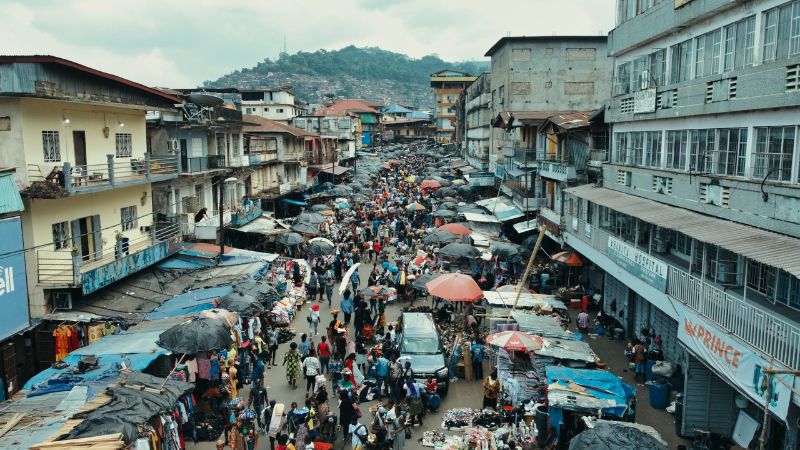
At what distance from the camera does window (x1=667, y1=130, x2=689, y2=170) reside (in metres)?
18.0

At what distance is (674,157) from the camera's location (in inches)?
734

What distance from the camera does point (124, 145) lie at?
23.8 meters

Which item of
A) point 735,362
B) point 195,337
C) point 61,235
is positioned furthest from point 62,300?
point 735,362

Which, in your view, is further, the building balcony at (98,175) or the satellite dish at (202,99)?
the satellite dish at (202,99)

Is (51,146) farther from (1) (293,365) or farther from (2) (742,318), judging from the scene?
(2) (742,318)

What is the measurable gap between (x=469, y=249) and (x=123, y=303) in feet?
47.4

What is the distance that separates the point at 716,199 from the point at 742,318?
4767mm

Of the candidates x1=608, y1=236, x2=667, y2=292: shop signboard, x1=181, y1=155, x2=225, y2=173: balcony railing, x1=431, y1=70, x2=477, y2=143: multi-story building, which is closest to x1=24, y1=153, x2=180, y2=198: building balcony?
x1=181, y1=155, x2=225, y2=173: balcony railing

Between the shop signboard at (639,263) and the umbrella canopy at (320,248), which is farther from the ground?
the shop signboard at (639,263)

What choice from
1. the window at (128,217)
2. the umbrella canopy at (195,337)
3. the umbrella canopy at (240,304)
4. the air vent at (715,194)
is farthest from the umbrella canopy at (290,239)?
the air vent at (715,194)

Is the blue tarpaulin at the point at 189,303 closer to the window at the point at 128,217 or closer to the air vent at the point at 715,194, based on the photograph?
the window at the point at 128,217

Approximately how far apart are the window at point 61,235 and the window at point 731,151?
1858cm

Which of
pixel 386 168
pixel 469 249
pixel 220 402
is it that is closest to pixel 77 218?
pixel 220 402

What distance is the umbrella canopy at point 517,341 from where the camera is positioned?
16172 millimetres
